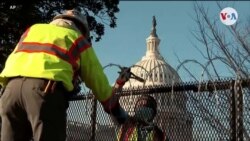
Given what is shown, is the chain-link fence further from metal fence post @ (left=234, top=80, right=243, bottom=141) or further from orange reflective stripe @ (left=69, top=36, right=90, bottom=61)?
orange reflective stripe @ (left=69, top=36, right=90, bottom=61)

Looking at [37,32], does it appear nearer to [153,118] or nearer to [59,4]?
[153,118]

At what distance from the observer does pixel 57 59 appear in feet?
10.2

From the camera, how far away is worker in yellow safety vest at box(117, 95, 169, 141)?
4.48 metres

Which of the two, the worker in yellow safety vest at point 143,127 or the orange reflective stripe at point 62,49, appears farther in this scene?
the worker in yellow safety vest at point 143,127

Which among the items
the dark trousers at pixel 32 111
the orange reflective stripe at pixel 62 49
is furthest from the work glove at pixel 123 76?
the dark trousers at pixel 32 111

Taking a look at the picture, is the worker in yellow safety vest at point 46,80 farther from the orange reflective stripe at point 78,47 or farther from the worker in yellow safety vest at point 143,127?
the worker in yellow safety vest at point 143,127

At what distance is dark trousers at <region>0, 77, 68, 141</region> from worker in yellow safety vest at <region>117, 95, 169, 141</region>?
1.37 metres

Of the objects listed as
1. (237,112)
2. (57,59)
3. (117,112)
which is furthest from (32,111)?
(237,112)

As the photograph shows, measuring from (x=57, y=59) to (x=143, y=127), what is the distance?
5.35 feet

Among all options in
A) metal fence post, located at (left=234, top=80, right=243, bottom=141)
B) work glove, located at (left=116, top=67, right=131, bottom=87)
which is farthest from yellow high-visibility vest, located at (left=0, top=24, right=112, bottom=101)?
metal fence post, located at (left=234, top=80, right=243, bottom=141)

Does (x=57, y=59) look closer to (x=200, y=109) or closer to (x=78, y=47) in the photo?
(x=78, y=47)

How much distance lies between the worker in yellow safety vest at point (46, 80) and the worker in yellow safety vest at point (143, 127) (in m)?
1.18

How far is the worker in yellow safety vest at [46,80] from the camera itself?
9.84ft

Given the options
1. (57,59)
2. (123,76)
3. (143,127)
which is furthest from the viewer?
(143,127)
